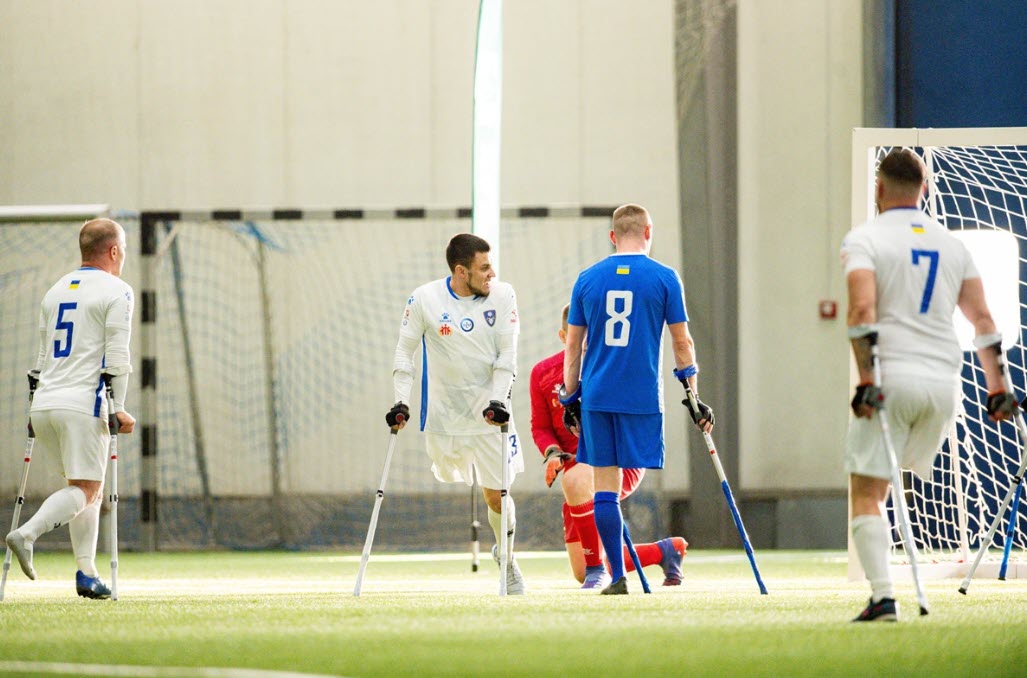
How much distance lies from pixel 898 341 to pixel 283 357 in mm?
10799

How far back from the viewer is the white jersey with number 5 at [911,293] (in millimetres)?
5738

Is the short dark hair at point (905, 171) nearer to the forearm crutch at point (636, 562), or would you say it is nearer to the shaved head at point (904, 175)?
the shaved head at point (904, 175)

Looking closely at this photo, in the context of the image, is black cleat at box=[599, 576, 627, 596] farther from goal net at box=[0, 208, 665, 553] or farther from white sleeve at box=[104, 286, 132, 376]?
goal net at box=[0, 208, 665, 553]

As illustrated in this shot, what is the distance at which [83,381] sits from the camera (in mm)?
7758

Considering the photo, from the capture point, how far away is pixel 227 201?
16.2 m

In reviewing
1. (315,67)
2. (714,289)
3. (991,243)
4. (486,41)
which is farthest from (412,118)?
(991,243)

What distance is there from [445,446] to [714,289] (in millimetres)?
7776

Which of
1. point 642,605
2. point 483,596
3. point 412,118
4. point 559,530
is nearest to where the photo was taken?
point 642,605

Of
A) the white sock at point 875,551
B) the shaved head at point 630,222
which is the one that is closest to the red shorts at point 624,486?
the shaved head at point 630,222

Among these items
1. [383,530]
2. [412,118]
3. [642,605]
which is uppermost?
[412,118]

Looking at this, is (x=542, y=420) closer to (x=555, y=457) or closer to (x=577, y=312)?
(x=555, y=457)

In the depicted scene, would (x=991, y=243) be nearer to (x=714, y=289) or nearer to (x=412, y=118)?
(x=714, y=289)

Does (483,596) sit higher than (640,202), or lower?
lower

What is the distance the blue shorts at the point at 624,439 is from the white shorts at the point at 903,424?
6.08 feet
